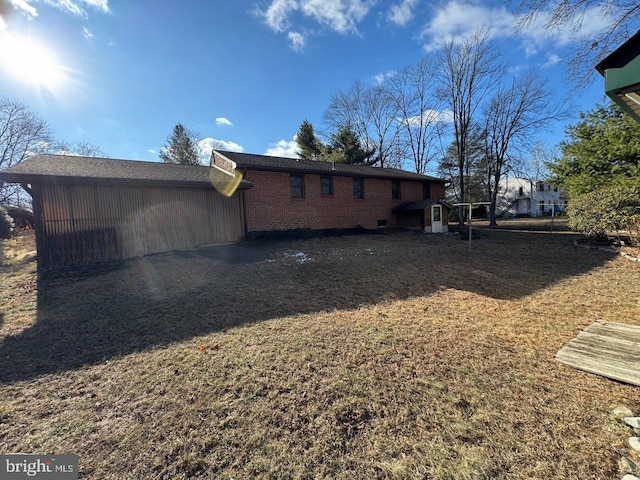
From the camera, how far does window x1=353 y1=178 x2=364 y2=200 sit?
16.9m

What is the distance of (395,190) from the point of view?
18.8 m

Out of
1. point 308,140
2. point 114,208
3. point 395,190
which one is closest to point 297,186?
point 395,190

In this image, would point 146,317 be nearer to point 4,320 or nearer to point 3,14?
point 4,320

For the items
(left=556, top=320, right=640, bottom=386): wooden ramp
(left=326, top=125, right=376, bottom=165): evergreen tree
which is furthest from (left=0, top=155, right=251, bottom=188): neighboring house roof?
(left=326, top=125, right=376, bottom=165): evergreen tree

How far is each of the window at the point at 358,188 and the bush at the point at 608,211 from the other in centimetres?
1003

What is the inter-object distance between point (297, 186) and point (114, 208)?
8119 mm

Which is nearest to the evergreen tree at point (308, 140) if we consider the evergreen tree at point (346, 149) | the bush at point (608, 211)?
the evergreen tree at point (346, 149)

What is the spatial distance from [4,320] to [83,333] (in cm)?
194

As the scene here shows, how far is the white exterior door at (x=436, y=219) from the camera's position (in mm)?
17500

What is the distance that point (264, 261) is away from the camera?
30.8 ft

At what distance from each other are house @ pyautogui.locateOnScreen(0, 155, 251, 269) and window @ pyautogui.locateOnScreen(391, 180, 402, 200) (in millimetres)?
10595

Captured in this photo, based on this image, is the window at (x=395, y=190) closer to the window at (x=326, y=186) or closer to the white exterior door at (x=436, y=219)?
the white exterior door at (x=436, y=219)

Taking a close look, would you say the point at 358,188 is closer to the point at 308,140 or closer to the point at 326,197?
the point at 326,197

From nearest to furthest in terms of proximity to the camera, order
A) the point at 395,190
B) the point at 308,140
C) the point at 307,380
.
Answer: the point at 307,380 → the point at 395,190 → the point at 308,140
